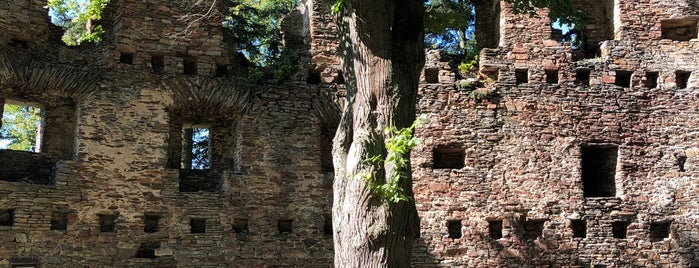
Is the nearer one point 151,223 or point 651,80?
point 151,223

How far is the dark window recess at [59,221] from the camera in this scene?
38.1 feet

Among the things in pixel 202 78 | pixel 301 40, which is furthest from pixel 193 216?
pixel 301 40

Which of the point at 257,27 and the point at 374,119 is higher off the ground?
the point at 257,27

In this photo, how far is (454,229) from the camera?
1301 cm

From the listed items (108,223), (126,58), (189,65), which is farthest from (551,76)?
(108,223)

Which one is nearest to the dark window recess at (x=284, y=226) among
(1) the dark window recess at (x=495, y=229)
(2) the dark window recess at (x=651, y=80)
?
(1) the dark window recess at (x=495, y=229)

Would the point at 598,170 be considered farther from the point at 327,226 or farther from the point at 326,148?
the point at 327,226

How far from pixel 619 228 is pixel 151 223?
747cm

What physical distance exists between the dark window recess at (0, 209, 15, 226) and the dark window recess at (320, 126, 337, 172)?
15.6 feet

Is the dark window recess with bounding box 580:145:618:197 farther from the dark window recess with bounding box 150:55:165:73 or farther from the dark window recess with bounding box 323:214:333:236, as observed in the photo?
the dark window recess with bounding box 150:55:165:73

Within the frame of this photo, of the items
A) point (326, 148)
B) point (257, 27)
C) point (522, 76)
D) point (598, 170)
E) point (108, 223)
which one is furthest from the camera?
point (257, 27)

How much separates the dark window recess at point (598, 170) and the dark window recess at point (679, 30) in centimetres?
238

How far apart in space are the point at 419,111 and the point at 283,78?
230 cm

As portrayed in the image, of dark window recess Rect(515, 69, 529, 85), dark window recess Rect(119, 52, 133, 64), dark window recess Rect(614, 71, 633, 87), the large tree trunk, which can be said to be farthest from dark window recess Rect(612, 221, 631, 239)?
dark window recess Rect(119, 52, 133, 64)
